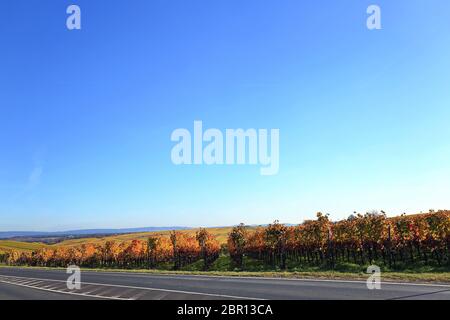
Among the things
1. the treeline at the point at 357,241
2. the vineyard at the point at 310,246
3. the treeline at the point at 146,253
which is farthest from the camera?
the treeline at the point at 146,253

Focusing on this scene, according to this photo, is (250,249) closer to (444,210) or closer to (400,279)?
(444,210)

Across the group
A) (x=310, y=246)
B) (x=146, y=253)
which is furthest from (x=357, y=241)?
(x=146, y=253)

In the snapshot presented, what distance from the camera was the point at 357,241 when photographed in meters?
51.4

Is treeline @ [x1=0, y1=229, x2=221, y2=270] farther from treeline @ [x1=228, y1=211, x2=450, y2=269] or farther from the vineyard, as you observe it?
treeline @ [x1=228, y1=211, x2=450, y2=269]

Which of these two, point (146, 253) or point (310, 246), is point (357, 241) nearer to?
point (310, 246)

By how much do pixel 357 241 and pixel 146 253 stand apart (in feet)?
149

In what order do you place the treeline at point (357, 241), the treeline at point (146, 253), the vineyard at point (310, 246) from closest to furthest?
the treeline at point (357, 241)
the vineyard at point (310, 246)
the treeline at point (146, 253)

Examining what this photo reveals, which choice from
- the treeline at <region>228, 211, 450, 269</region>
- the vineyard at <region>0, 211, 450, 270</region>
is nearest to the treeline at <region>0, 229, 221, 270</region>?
the vineyard at <region>0, 211, 450, 270</region>

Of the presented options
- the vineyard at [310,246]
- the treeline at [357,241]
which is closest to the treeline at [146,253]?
the vineyard at [310,246]

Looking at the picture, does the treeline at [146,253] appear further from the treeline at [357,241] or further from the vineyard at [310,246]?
the treeline at [357,241]

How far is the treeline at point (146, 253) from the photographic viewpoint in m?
73.7

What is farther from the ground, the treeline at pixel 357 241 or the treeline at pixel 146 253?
the treeline at pixel 357 241

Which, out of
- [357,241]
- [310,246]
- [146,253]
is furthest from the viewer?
[146,253]
